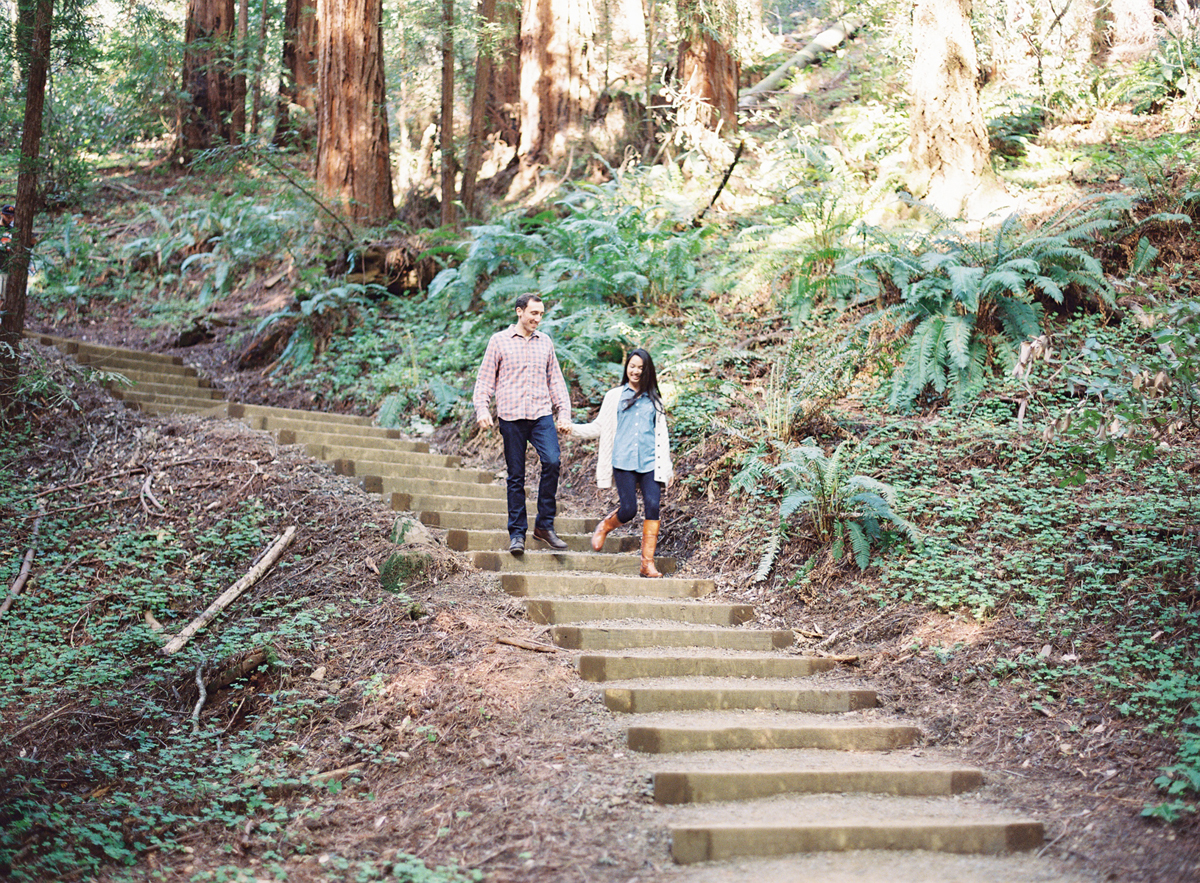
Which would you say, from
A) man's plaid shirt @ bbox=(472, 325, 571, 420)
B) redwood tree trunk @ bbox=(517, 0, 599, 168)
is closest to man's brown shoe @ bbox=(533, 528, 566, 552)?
man's plaid shirt @ bbox=(472, 325, 571, 420)

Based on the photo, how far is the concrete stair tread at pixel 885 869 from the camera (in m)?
3.50

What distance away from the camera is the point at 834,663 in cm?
555

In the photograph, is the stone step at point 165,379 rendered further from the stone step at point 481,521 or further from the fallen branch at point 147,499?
the stone step at point 481,521

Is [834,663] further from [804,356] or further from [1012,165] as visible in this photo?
[1012,165]

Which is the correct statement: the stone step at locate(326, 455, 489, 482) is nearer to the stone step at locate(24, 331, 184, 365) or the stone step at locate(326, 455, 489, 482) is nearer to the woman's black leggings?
the woman's black leggings

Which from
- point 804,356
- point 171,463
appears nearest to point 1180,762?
point 804,356

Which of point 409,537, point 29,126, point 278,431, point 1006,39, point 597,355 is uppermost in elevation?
point 1006,39

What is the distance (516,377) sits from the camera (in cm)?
661

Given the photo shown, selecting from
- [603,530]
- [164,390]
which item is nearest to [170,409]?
[164,390]

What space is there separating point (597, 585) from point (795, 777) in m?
2.49

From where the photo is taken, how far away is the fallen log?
1855cm

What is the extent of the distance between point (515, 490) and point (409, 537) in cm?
86

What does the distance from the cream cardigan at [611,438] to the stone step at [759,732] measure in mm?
2210

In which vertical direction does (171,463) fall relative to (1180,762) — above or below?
above
